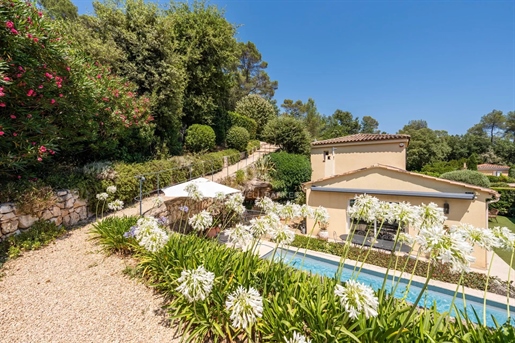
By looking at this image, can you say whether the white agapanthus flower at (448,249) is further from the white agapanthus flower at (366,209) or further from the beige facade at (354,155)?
the beige facade at (354,155)

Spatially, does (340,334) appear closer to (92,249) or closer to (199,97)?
(92,249)

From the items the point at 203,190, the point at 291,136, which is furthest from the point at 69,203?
the point at 291,136

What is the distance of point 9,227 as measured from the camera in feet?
19.4

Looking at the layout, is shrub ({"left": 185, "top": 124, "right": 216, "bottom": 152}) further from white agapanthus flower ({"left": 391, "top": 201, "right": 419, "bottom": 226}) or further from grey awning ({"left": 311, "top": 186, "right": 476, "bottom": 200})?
white agapanthus flower ({"left": 391, "top": 201, "right": 419, "bottom": 226})

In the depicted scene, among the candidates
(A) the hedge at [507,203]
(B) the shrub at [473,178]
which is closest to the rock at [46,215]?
(B) the shrub at [473,178]

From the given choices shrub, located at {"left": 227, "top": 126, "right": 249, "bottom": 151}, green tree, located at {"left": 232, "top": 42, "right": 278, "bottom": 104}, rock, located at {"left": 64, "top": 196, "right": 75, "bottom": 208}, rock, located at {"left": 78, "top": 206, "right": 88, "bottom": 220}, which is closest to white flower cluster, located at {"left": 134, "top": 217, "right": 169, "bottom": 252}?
rock, located at {"left": 64, "top": 196, "right": 75, "bottom": 208}

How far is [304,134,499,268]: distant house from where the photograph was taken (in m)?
9.84

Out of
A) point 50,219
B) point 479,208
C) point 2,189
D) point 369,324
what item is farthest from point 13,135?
point 479,208

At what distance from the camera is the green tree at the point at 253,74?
3981 centimetres

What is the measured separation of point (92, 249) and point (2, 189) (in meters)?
3.20

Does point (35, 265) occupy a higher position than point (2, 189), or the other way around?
point (2, 189)

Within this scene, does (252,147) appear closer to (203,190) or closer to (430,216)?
(203,190)

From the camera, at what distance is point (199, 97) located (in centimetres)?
1867

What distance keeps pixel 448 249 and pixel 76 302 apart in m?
6.08
